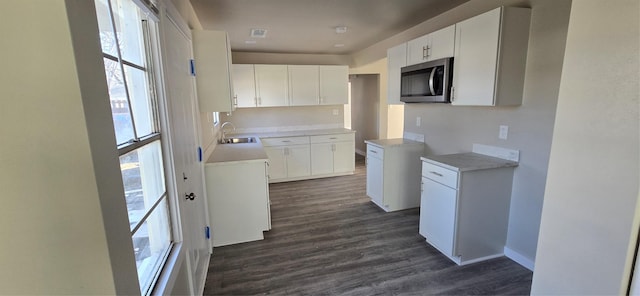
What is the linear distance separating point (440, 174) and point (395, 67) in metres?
1.52

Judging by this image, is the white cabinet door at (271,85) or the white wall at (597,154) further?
the white cabinet door at (271,85)

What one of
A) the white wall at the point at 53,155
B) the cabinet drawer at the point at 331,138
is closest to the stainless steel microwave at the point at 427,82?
the cabinet drawer at the point at 331,138

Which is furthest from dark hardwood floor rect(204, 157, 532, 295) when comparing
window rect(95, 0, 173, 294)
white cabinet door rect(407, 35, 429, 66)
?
white cabinet door rect(407, 35, 429, 66)

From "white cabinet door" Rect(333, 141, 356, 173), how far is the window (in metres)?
3.78

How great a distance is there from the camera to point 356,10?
284 cm

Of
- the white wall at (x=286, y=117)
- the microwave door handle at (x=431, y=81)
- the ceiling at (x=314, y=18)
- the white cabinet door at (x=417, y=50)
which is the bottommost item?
the white wall at (x=286, y=117)

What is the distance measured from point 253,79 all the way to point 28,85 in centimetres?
437

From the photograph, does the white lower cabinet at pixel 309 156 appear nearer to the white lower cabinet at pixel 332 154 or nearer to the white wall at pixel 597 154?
the white lower cabinet at pixel 332 154

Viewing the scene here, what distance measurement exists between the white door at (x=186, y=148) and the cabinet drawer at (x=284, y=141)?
7.64 ft

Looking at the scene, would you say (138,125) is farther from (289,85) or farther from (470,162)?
(289,85)

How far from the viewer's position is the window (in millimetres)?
937

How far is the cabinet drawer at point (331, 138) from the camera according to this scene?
4.93 m

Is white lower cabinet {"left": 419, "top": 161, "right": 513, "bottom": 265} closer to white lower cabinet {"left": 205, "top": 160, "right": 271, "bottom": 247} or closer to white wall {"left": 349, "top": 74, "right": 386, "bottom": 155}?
white lower cabinet {"left": 205, "top": 160, "right": 271, "bottom": 247}

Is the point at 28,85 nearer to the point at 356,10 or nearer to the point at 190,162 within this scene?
the point at 190,162
